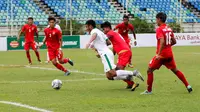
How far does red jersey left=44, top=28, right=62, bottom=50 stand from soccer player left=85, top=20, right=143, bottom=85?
205 inches

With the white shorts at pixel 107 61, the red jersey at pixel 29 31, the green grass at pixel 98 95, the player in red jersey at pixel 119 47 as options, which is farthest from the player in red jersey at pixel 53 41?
the red jersey at pixel 29 31

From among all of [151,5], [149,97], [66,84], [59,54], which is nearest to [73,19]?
[151,5]

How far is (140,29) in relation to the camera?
4391 cm

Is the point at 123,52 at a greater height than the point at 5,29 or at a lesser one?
greater

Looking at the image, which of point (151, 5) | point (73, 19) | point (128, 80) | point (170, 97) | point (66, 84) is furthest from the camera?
point (151, 5)

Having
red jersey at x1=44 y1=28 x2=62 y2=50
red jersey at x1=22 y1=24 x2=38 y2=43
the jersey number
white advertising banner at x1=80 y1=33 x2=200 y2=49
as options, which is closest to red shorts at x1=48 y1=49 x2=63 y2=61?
red jersey at x1=44 y1=28 x2=62 y2=50

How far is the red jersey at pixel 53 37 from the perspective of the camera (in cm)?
1848

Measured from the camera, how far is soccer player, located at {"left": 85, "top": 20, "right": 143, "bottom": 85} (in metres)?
13.1

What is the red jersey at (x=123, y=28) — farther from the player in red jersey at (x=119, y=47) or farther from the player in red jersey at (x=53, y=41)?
the player in red jersey at (x=119, y=47)

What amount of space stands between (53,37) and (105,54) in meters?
5.58

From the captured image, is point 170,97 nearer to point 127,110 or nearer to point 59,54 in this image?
point 127,110

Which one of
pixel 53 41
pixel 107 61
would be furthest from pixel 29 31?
pixel 107 61

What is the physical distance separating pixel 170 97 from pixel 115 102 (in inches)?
57.6

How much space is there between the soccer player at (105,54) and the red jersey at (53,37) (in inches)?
205
